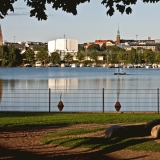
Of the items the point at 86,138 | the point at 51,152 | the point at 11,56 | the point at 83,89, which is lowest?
the point at 51,152

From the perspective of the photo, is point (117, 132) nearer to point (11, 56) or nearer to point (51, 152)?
point (51, 152)

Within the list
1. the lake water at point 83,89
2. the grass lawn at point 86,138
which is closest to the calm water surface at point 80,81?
the lake water at point 83,89

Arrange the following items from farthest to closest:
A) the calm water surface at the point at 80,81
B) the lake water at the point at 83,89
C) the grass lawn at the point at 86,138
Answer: the calm water surface at the point at 80,81 → the lake water at the point at 83,89 → the grass lawn at the point at 86,138

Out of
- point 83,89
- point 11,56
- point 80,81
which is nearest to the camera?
point 83,89

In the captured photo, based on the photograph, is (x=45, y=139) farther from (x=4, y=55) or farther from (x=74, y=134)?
(x=4, y=55)

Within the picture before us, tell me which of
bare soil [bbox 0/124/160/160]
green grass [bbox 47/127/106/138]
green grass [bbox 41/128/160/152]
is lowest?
bare soil [bbox 0/124/160/160]

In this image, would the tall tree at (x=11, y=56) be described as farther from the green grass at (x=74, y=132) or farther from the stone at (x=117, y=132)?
the stone at (x=117, y=132)

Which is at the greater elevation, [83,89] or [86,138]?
[83,89]

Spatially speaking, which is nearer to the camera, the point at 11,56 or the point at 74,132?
the point at 74,132

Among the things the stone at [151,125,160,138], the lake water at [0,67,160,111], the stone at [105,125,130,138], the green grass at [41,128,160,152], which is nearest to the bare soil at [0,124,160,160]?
the green grass at [41,128,160,152]

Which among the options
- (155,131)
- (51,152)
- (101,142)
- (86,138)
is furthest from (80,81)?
(51,152)

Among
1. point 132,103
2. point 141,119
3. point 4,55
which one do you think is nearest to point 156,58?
point 4,55

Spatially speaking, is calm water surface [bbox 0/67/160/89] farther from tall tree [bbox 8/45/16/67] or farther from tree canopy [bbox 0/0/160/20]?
tall tree [bbox 8/45/16/67]

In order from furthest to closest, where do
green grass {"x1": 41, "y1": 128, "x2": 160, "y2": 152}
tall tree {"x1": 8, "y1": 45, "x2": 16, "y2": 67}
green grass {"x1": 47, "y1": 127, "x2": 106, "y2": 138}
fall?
tall tree {"x1": 8, "y1": 45, "x2": 16, "y2": 67}
green grass {"x1": 47, "y1": 127, "x2": 106, "y2": 138}
green grass {"x1": 41, "y1": 128, "x2": 160, "y2": 152}
